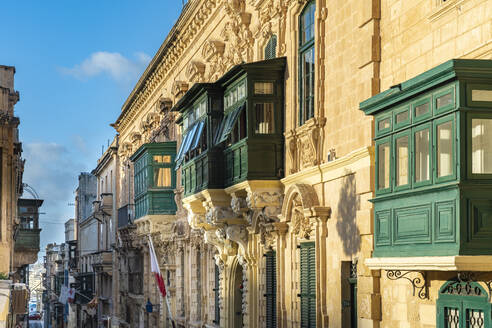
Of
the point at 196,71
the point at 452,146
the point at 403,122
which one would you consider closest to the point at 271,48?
the point at 196,71

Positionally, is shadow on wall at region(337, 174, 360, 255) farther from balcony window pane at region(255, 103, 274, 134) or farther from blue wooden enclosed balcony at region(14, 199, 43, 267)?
blue wooden enclosed balcony at region(14, 199, 43, 267)

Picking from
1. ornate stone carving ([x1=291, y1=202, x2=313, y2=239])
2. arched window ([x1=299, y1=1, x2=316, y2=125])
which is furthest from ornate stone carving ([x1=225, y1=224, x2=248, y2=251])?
arched window ([x1=299, y1=1, x2=316, y2=125])

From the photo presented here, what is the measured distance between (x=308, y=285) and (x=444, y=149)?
680 cm

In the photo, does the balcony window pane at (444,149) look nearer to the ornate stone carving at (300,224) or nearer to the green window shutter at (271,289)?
the ornate stone carving at (300,224)

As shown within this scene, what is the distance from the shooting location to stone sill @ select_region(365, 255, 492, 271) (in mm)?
9953

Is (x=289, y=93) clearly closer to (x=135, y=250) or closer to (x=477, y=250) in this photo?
(x=477, y=250)

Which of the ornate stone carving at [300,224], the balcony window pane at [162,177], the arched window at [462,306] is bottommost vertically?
the arched window at [462,306]

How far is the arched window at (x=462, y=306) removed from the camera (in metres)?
10.5

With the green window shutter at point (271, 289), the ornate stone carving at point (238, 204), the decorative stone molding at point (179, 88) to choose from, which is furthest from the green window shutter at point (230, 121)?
the decorative stone molding at point (179, 88)

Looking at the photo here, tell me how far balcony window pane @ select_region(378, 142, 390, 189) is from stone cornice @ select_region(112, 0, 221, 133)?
42.5ft

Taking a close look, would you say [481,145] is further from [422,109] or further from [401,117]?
[401,117]

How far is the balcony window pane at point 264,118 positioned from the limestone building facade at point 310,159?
0.03 meters

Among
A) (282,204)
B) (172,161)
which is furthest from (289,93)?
(172,161)

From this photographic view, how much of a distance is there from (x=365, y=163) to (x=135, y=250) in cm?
2805
